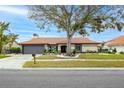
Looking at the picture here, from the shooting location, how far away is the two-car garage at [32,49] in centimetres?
6016

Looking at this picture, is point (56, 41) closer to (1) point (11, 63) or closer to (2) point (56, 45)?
(2) point (56, 45)

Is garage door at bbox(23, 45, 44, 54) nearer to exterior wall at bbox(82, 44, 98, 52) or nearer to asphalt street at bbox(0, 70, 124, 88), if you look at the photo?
exterior wall at bbox(82, 44, 98, 52)

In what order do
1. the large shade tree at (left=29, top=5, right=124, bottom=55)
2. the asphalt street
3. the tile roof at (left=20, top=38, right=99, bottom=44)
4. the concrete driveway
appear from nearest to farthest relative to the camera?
1. the asphalt street
2. the concrete driveway
3. the large shade tree at (left=29, top=5, right=124, bottom=55)
4. the tile roof at (left=20, top=38, right=99, bottom=44)

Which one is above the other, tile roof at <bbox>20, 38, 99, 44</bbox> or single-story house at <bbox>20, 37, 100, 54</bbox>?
tile roof at <bbox>20, 38, 99, 44</bbox>

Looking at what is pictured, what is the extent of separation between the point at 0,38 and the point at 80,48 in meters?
16.0

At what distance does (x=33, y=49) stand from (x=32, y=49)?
0.21 metres

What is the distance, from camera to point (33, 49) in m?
60.4

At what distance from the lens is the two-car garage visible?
60.2m

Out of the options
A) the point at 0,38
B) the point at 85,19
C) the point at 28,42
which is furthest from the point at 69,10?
the point at 28,42

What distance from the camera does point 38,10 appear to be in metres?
43.4

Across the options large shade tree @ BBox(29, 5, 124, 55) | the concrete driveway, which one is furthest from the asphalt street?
large shade tree @ BBox(29, 5, 124, 55)
